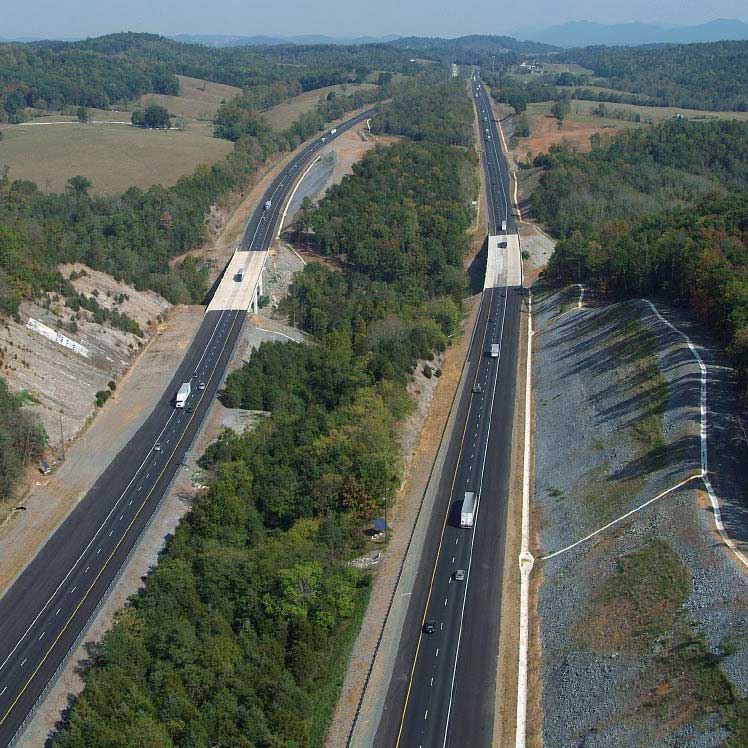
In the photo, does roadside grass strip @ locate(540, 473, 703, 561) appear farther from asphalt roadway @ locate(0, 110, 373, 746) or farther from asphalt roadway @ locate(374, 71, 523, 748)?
asphalt roadway @ locate(0, 110, 373, 746)

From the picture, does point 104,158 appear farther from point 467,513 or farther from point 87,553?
point 467,513

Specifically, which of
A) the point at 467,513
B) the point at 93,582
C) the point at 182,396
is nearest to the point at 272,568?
the point at 93,582

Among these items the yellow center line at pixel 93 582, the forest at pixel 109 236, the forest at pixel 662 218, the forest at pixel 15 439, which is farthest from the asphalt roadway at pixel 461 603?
the forest at pixel 109 236

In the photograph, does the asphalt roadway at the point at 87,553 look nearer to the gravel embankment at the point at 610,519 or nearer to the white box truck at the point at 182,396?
the white box truck at the point at 182,396

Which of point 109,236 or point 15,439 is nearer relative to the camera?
point 15,439

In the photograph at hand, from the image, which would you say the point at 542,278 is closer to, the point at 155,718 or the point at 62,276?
the point at 62,276

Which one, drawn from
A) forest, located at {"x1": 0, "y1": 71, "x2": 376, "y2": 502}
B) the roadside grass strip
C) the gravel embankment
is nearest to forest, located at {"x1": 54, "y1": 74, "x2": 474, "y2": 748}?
the gravel embankment
